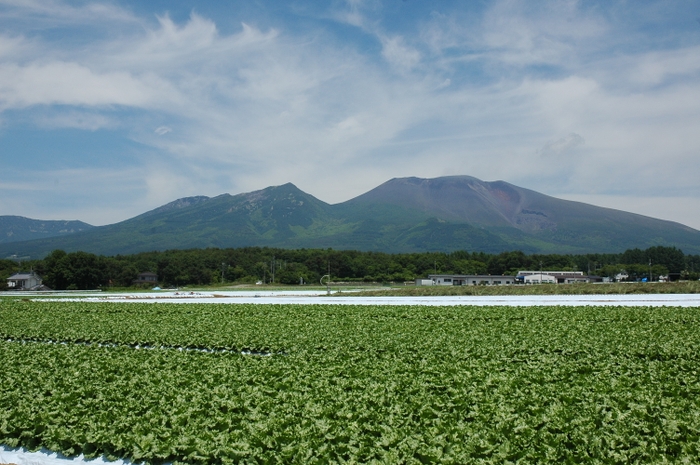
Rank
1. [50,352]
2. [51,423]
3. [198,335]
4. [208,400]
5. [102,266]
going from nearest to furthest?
[51,423]
[208,400]
[50,352]
[198,335]
[102,266]

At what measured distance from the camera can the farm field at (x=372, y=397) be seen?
687 centimetres

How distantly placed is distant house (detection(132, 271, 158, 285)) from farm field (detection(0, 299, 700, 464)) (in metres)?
96.4

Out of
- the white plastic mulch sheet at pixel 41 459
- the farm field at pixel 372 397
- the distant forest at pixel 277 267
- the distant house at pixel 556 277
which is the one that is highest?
the distant forest at pixel 277 267

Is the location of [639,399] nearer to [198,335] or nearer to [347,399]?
[347,399]

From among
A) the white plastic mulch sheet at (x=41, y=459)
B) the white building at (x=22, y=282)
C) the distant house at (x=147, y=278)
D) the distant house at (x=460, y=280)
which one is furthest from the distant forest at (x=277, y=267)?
the white plastic mulch sheet at (x=41, y=459)

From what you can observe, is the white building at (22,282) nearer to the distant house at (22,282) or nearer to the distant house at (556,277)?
the distant house at (22,282)

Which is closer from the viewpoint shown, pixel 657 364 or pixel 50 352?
pixel 657 364

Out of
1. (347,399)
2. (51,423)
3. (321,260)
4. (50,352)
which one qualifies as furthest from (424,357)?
(321,260)

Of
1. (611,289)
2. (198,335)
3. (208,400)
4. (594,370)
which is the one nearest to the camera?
(208,400)

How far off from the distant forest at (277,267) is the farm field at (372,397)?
242ft

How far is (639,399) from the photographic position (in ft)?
27.5

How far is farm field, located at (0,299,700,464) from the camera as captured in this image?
6.87 meters

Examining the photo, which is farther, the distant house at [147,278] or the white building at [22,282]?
the distant house at [147,278]

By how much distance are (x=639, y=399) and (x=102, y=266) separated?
88339 millimetres
